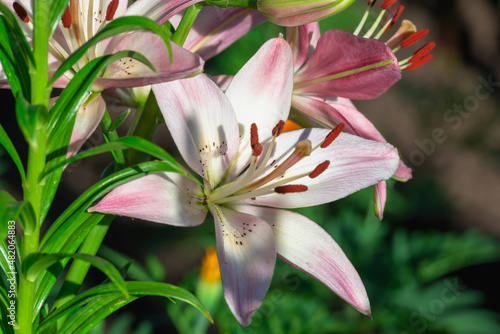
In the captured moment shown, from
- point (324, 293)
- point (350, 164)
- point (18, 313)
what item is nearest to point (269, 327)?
point (324, 293)

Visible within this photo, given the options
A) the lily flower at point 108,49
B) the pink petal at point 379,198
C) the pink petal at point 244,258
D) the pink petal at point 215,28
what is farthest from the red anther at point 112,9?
the pink petal at point 379,198

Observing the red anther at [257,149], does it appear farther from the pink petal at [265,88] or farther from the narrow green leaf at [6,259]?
the narrow green leaf at [6,259]

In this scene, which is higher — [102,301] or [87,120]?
[87,120]

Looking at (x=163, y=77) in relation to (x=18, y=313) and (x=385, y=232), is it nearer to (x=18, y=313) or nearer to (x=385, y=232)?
(x=18, y=313)

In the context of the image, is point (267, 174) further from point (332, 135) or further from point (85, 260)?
point (85, 260)

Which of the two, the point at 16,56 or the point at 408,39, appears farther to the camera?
the point at 408,39

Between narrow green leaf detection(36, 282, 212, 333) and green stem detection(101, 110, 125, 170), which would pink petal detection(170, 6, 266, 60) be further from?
narrow green leaf detection(36, 282, 212, 333)

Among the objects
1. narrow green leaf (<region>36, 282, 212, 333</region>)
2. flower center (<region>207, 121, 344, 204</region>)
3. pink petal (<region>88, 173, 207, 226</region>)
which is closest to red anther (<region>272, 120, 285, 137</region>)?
flower center (<region>207, 121, 344, 204</region>)

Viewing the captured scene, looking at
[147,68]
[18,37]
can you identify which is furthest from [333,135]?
[18,37]
